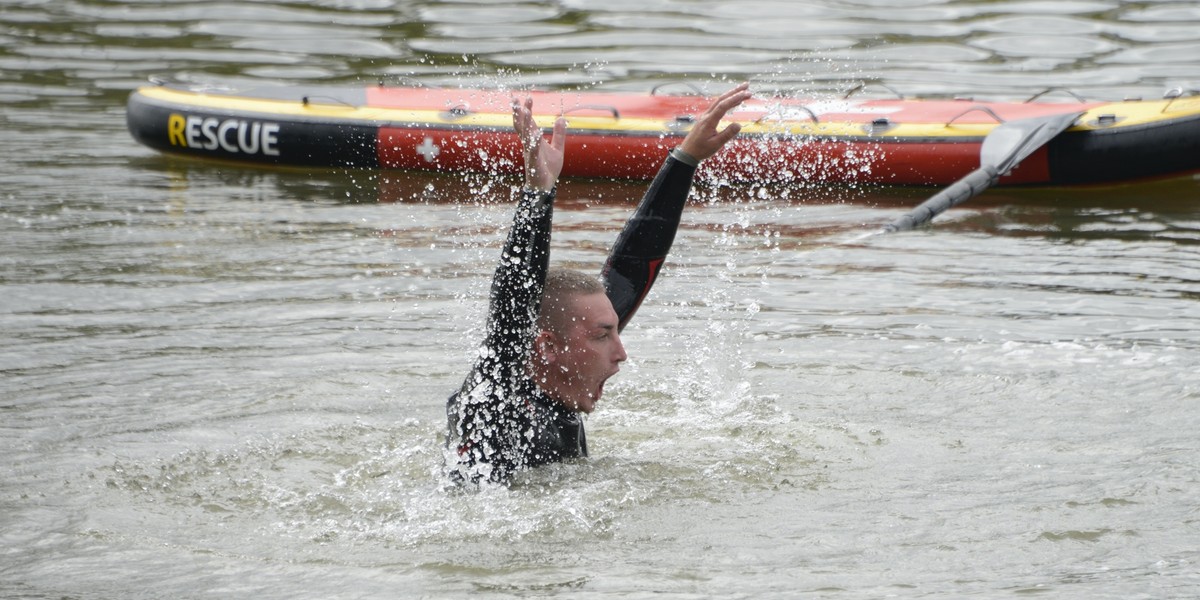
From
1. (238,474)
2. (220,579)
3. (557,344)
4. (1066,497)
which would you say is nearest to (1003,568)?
(1066,497)

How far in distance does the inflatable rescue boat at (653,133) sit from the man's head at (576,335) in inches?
240

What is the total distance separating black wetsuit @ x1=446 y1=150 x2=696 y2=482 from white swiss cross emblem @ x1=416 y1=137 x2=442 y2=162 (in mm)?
6395

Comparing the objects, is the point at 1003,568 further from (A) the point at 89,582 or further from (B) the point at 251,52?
(B) the point at 251,52

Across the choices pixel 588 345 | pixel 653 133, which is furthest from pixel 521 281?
pixel 653 133

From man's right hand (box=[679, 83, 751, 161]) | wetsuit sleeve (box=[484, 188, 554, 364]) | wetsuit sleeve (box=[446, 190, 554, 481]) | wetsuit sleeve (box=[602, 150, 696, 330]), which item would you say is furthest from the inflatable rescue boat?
wetsuit sleeve (box=[484, 188, 554, 364])

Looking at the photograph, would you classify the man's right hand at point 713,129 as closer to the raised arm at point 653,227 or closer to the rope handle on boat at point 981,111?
the raised arm at point 653,227

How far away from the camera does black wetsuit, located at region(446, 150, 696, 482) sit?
437 centimetres

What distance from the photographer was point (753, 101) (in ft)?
37.0

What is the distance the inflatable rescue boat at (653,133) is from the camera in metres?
10.5

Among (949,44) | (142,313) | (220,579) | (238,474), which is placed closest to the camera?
(220,579)

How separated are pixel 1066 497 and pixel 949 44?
10.8m

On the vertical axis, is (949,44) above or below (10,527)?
above

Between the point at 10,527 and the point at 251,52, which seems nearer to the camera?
the point at 10,527

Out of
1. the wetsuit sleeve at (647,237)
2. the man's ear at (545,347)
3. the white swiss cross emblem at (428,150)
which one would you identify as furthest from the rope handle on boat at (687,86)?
the man's ear at (545,347)
